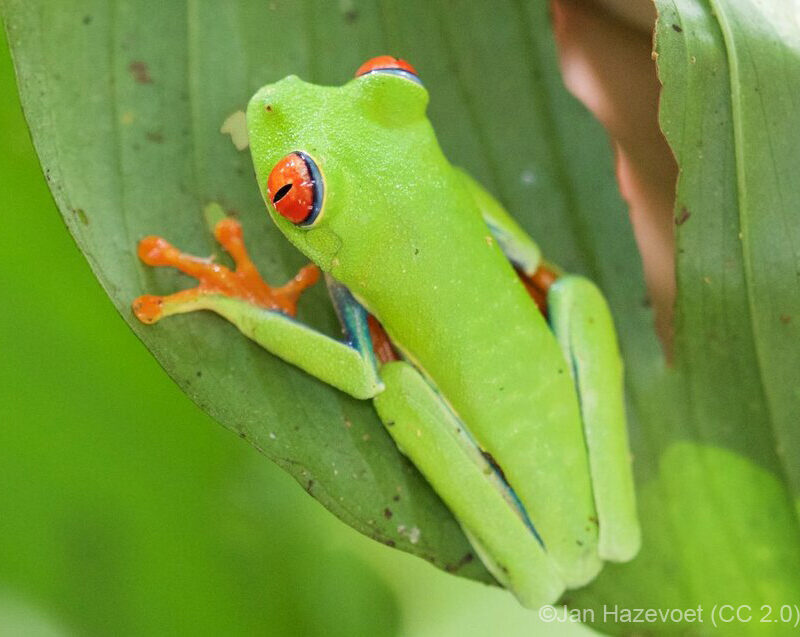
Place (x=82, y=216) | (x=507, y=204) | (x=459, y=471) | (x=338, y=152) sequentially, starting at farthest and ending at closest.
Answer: (x=507, y=204)
(x=459, y=471)
(x=338, y=152)
(x=82, y=216)

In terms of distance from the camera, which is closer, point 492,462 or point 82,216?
point 82,216

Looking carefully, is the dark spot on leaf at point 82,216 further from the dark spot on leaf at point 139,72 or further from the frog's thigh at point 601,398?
the frog's thigh at point 601,398

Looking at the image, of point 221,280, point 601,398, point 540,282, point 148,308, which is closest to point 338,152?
point 221,280

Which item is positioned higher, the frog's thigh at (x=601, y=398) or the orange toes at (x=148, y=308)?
the orange toes at (x=148, y=308)

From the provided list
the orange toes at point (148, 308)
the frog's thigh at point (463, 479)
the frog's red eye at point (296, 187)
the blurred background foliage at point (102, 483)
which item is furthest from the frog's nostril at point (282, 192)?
the blurred background foliage at point (102, 483)

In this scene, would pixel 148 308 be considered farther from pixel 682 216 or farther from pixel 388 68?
pixel 682 216

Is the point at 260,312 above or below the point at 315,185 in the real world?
below

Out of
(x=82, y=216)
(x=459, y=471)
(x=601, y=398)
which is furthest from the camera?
(x=601, y=398)

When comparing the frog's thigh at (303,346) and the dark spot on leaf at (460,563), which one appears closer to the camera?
the frog's thigh at (303,346)

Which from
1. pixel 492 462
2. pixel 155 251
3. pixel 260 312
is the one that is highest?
pixel 155 251
